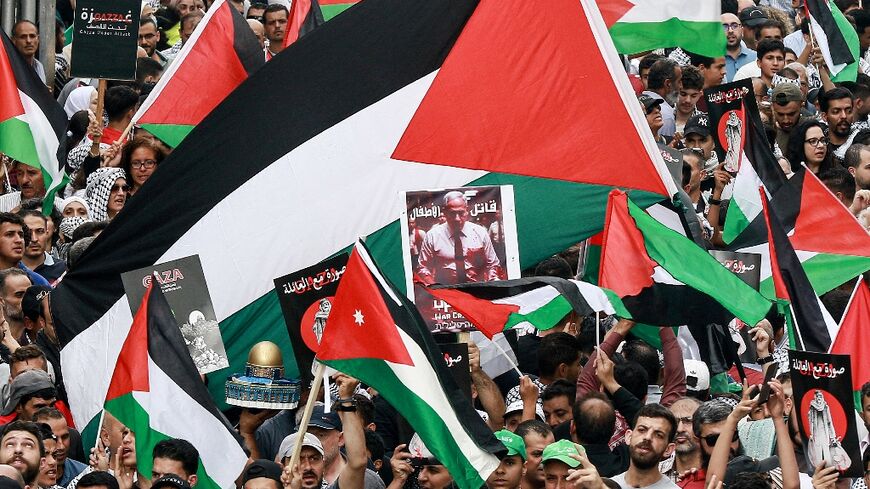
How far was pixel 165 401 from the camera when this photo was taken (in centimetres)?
1095

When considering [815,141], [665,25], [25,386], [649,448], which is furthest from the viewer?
[815,141]

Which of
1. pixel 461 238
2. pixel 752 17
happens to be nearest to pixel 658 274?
pixel 461 238

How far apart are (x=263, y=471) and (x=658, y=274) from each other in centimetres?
249

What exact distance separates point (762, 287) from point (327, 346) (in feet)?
12.1

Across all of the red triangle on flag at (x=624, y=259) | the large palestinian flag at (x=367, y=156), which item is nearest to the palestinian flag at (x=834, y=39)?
the large palestinian flag at (x=367, y=156)

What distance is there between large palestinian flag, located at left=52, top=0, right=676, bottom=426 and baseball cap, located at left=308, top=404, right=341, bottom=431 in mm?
1146

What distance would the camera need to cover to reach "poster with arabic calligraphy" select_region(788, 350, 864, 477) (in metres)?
9.95

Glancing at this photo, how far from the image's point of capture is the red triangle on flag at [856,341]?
1095 centimetres

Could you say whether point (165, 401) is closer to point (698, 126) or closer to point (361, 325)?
point (361, 325)

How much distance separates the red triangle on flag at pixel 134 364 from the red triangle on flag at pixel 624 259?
2394 millimetres

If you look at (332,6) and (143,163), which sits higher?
(332,6)

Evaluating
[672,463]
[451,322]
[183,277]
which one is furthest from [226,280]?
[672,463]

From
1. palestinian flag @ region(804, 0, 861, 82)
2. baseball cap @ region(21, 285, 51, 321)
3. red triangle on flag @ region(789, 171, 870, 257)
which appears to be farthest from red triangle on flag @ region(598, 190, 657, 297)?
palestinian flag @ region(804, 0, 861, 82)

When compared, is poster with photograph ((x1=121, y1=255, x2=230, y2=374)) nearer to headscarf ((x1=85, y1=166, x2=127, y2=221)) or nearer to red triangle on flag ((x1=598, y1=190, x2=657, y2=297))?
red triangle on flag ((x1=598, y1=190, x2=657, y2=297))
